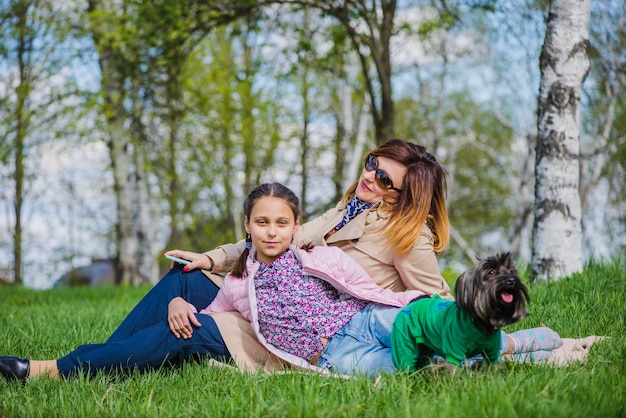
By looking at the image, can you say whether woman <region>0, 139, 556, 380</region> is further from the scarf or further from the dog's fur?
the dog's fur

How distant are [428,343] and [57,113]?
47.0ft

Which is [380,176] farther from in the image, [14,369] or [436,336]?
[14,369]

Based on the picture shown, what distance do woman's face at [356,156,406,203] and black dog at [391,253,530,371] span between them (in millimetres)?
1026

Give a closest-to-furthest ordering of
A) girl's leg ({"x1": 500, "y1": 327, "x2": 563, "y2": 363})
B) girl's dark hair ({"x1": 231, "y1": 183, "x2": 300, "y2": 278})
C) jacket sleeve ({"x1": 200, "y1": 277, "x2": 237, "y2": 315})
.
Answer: girl's leg ({"x1": 500, "y1": 327, "x2": 563, "y2": 363}) → girl's dark hair ({"x1": 231, "y1": 183, "x2": 300, "y2": 278}) → jacket sleeve ({"x1": 200, "y1": 277, "x2": 237, "y2": 315})

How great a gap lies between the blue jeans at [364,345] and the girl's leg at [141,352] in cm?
72

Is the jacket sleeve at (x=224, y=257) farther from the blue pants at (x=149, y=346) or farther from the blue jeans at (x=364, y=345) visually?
the blue jeans at (x=364, y=345)

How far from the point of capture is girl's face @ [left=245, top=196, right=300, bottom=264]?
11.8ft

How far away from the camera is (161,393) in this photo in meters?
3.17

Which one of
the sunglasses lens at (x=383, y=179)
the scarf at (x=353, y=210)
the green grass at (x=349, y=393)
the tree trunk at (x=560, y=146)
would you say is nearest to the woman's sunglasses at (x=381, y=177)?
the sunglasses lens at (x=383, y=179)

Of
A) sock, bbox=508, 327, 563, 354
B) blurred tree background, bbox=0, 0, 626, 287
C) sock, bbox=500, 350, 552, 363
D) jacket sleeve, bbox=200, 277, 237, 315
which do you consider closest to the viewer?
sock, bbox=500, 350, 552, 363

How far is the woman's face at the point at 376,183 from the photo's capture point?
4051 mm

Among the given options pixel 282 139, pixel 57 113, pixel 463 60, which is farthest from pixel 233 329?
pixel 463 60

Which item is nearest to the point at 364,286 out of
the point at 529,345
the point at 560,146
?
the point at 529,345

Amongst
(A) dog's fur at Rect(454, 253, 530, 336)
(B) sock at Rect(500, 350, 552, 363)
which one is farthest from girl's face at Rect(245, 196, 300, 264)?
(B) sock at Rect(500, 350, 552, 363)
